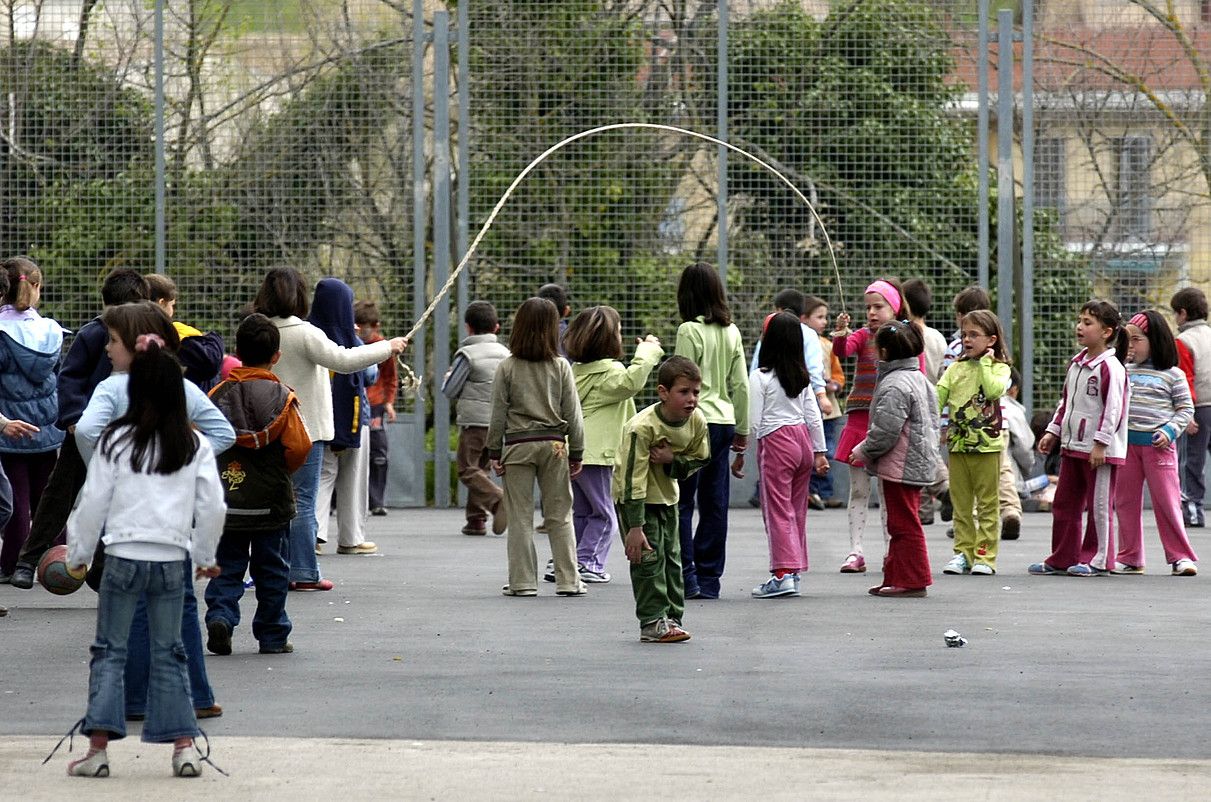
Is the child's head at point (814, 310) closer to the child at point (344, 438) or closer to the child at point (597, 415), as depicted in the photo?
the child at point (344, 438)

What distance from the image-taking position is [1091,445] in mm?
12195

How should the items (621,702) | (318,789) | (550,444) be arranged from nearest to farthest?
(318,789), (621,702), (550,444)

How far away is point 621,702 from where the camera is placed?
7.53 meters

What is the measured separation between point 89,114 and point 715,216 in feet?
19.0

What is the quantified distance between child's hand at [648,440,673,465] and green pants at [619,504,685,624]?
8.1 inches

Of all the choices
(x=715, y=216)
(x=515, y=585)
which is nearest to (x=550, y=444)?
(x=515, y=585)

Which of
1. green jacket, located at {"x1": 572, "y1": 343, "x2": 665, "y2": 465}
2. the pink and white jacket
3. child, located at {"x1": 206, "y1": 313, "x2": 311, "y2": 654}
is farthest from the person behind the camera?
the pink and white jacket

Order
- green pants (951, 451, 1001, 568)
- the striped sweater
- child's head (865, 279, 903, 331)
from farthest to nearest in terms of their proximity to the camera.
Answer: the striped sweater, green pants (951, 451, 1001, 568), child's head (865, 279, 903, 331)

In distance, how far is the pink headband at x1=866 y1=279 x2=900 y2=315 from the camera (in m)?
12.0

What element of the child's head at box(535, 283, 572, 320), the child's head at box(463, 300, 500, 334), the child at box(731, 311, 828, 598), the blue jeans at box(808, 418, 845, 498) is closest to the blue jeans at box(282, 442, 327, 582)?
the child at box(731, 311, 828, 598)

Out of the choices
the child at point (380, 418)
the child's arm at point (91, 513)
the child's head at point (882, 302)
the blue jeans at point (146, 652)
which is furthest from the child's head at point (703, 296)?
the child at point (380, 418)

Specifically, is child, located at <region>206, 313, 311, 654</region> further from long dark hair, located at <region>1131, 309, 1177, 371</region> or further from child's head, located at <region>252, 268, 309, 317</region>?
long dark hair, located at <region>1131, 309, 1177, 371</region>

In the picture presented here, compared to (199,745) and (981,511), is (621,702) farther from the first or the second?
(981,511)

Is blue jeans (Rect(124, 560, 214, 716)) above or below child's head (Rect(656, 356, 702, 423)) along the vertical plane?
below
